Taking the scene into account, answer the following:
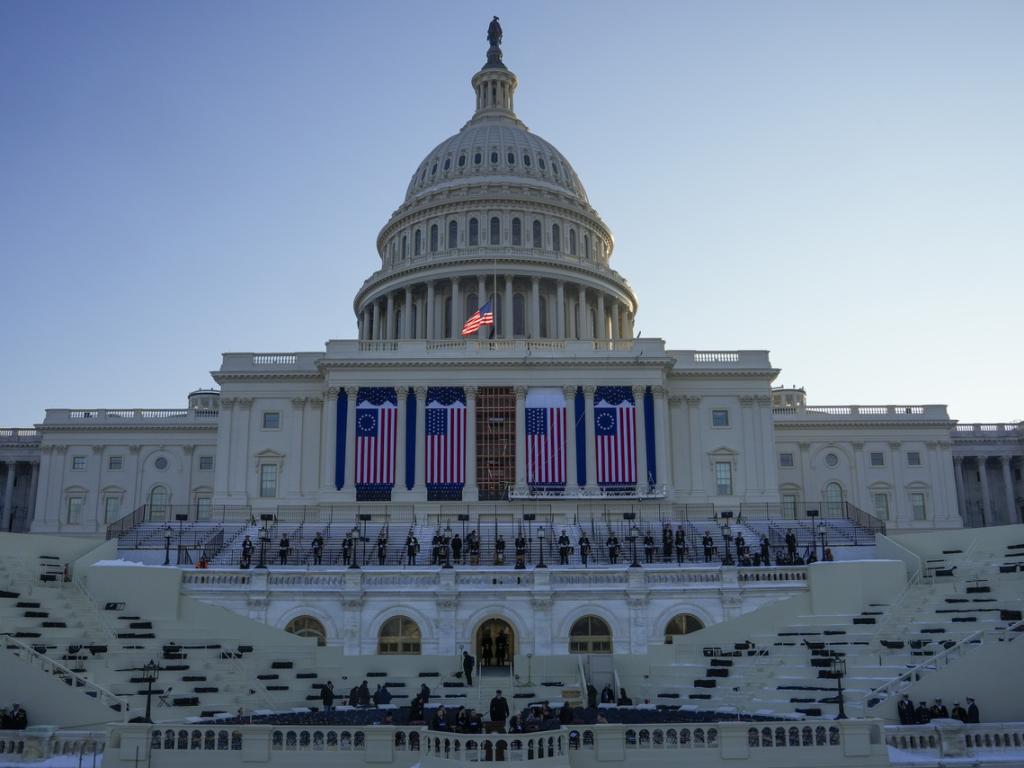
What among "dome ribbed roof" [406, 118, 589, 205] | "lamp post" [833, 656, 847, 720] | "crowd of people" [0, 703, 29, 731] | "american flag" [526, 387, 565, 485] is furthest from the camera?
"dome ribbed roof" [406, 118, 589, 205]

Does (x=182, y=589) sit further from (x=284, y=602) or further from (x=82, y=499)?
(x=82, y=499)

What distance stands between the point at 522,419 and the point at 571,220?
1418 inches

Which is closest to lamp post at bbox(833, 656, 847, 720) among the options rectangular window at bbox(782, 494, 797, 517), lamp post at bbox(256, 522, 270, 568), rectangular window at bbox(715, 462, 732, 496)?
lamp post at bbox(256, 522, 270, 568)

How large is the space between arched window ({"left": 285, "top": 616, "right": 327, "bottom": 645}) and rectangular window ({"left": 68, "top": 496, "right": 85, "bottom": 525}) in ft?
164


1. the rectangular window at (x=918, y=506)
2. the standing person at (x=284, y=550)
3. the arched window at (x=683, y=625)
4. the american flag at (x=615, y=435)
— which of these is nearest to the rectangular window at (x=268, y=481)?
the standing person at (x=284, y=550)

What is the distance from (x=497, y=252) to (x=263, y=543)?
47242 mm

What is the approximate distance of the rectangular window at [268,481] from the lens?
75938 millimetres

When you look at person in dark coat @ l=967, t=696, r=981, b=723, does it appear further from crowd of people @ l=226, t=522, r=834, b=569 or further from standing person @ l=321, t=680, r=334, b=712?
standing person @ l=321, t=680, r=334, b=712

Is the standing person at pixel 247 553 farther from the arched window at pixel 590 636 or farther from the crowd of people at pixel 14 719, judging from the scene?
the crowd of people at pixel 14 719

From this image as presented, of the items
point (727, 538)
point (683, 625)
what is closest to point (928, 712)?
point (683, 625)

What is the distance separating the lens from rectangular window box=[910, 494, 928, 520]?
8994 cm

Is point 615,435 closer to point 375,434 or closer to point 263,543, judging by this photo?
point 375,434

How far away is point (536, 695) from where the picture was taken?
4269cm

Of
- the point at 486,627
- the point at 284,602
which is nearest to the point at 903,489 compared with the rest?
the point at 486,627
